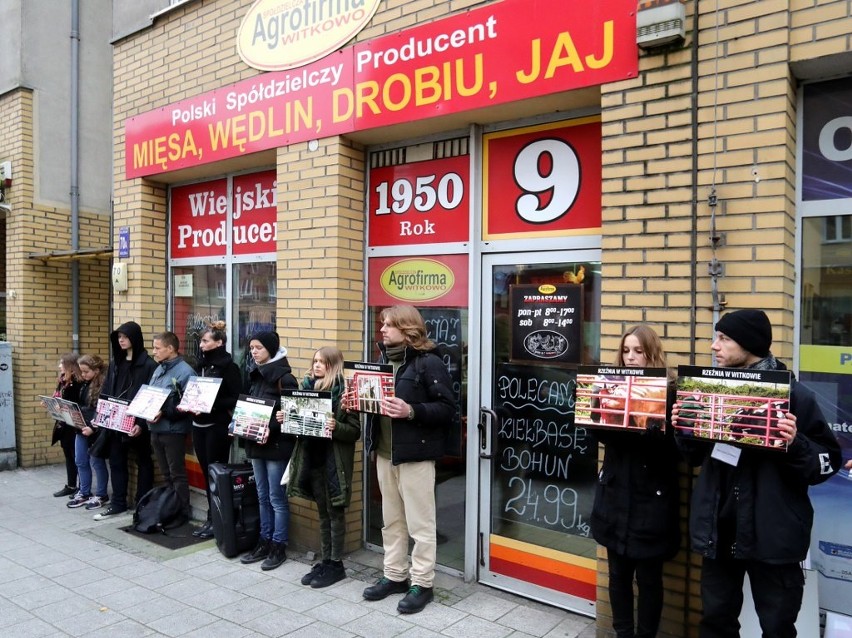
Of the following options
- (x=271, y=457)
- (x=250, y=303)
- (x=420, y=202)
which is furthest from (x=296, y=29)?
(x=271, y=457)

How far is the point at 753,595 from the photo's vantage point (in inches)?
112

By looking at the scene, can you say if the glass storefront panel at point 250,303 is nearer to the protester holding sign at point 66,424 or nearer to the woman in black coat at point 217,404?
the woman in black coat at point 217,404

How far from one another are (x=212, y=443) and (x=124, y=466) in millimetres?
1502

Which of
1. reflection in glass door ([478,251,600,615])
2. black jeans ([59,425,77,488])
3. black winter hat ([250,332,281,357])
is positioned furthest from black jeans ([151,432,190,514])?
reflection in glass door ([478,251,600,615])

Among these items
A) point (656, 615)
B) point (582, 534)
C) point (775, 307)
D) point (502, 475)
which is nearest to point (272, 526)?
point (502, 475)

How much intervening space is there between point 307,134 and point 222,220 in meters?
1.70

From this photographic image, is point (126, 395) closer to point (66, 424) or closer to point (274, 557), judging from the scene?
point (66, 424)

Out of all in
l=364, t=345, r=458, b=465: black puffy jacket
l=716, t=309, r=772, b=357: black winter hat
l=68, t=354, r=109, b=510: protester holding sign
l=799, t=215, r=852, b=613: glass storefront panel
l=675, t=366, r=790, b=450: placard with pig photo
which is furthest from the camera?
l=68, t=354, r=109, b=510: protester holding sign

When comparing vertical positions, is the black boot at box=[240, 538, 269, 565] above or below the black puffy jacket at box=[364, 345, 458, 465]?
below

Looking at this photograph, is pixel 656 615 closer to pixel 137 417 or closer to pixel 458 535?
pixel 458 535

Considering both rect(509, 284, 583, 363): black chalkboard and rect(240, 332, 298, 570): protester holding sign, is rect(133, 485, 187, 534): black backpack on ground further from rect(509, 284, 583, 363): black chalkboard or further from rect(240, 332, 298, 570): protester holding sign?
rect(509, 284, 583, 363): black chalkboard

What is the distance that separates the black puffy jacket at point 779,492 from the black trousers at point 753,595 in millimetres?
100

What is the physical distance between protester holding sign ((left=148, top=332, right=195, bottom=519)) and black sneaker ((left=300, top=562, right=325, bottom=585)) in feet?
6.06

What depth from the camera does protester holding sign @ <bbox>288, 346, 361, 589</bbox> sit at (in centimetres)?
442
